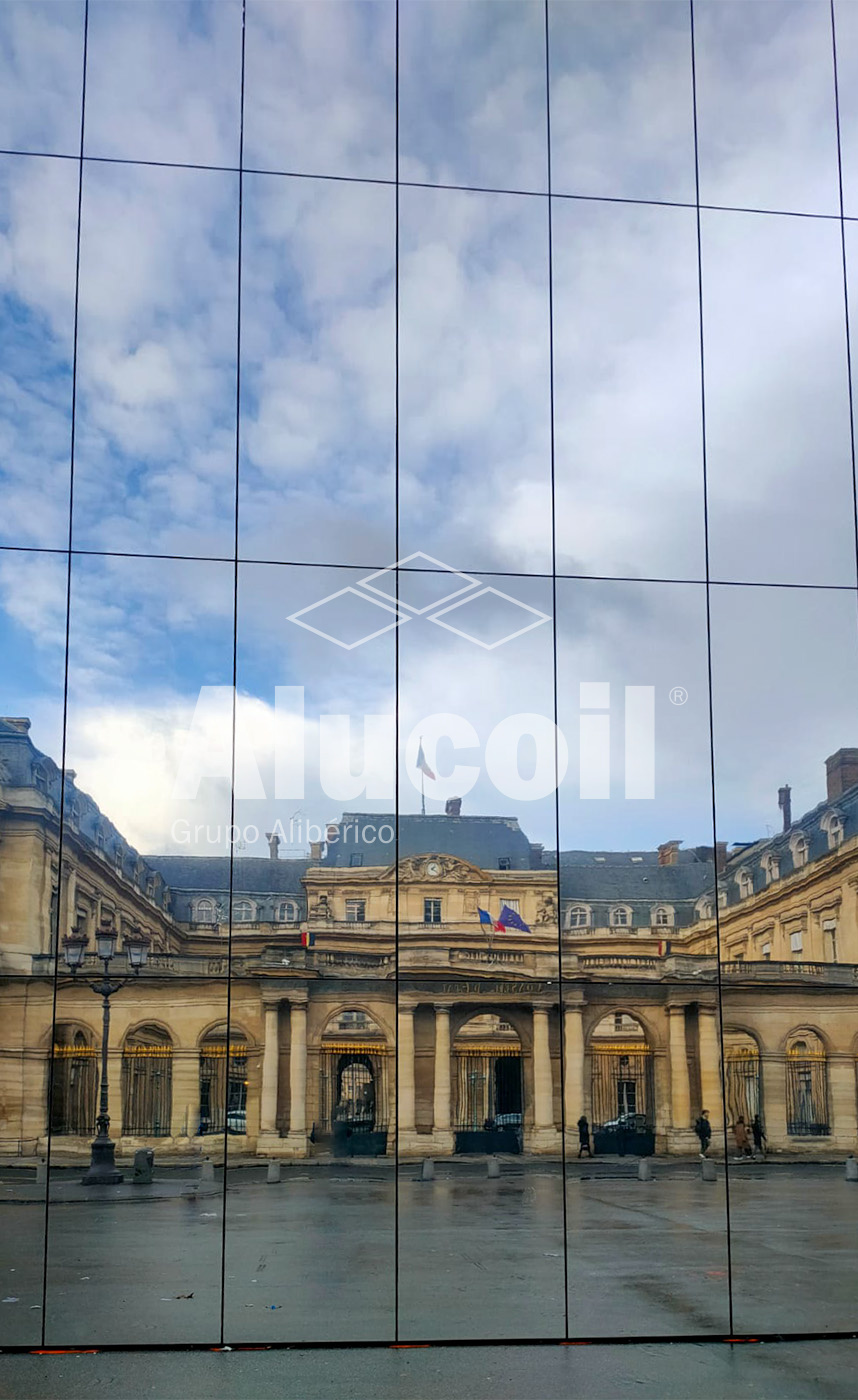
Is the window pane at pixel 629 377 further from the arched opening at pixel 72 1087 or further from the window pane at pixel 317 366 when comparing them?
the arched opening at pixel 72 1087

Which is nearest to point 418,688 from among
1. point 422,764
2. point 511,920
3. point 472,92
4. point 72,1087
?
point 422,764

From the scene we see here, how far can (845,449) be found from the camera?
1527cm

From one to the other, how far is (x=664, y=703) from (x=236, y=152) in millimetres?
7439

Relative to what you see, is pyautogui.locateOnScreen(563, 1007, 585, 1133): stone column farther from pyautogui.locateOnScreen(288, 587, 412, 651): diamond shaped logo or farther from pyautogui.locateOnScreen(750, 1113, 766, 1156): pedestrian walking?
pyautogui.locateOnScreen(288, 587, 412, 651): diamond shaped logo

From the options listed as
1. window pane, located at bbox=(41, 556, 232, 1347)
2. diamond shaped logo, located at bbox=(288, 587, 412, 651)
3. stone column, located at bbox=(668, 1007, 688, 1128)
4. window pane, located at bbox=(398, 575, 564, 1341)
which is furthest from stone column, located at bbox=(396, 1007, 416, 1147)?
diamond shaped logo, located at bbox=(288, 587, 412, 651)

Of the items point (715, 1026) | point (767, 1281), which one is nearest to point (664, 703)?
point (715, 1026)

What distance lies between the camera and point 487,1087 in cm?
1341

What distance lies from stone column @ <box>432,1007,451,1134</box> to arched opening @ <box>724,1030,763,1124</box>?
9.52ft

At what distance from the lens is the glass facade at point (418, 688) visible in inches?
515

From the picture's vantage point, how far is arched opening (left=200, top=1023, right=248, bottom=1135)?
42.9ft

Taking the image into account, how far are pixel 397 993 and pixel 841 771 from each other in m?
5.27

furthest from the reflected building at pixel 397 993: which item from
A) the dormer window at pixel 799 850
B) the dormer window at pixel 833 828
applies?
the dormer window at pixel 833 828

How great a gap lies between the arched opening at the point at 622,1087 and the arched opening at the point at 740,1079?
2.71 feet

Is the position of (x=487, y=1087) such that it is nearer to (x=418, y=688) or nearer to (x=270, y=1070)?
(x=270, y=1070)
